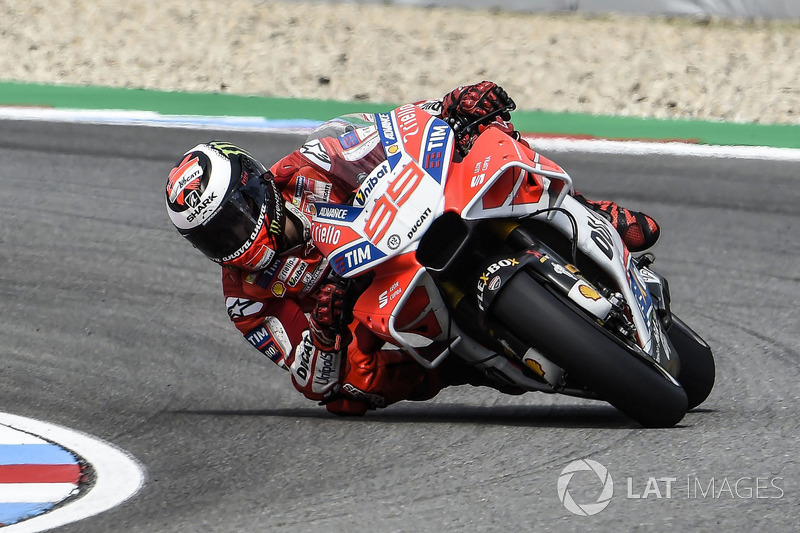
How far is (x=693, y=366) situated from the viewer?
4.99 m

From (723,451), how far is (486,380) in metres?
1.25

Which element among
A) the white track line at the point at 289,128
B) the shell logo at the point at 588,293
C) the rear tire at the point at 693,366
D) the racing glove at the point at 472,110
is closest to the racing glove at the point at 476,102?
the racing glove at the point at 472,110

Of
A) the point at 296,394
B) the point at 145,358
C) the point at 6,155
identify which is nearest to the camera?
the point at 296,394

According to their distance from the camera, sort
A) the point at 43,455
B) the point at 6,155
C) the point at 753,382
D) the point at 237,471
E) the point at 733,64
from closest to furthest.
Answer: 1. the point at 237,471
2. the point at 43,455
3. the point at 753,382
4. the point at 6,155
5. the point at 733,64

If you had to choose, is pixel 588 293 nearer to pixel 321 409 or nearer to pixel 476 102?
pixel 476 102

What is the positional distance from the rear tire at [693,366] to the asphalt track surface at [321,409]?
0.18 meters

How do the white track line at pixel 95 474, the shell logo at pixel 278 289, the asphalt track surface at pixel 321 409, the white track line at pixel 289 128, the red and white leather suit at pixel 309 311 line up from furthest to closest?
the white track line at pixel 289 128, the shell logo at pixel 278 289, the red and white leather suit at pixel 309 311, the white track line at pixel 95 474, the asphalt track surface at pixel 321 409

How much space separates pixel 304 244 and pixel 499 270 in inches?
44.0

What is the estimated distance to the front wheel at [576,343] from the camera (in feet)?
13.3

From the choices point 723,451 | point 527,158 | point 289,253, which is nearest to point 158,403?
point 289,253

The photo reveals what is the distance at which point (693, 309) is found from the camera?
6973 millimetres

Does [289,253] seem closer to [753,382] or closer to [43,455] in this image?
[43,455]

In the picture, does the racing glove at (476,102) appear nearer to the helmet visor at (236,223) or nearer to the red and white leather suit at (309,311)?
the red and white leather suit at (309,311)

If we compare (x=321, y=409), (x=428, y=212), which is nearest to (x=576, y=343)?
(x=428, y=212)
